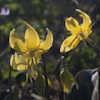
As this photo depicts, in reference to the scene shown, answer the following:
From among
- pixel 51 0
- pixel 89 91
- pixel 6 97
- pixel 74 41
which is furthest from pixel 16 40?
pixel 51 0

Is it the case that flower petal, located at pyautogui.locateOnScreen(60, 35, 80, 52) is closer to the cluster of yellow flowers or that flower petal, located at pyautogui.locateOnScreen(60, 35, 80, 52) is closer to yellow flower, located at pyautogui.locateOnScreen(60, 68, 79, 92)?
the cluster of yellow flowers

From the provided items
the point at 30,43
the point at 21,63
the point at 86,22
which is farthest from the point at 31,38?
the point at 86,22

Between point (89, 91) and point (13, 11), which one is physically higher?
point (13, 11)

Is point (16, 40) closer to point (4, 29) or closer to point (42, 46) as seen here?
point (42, 46)

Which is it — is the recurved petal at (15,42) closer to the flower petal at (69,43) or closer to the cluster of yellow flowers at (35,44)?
the cluster of yellow flowers at (35,44)

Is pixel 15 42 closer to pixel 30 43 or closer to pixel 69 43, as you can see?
pixel 30 43
